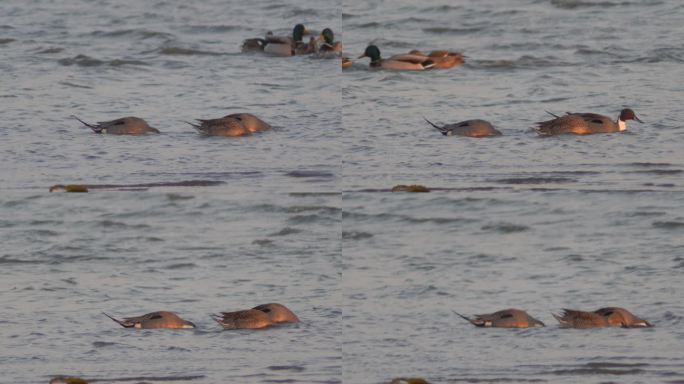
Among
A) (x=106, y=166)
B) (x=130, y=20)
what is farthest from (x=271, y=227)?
(x=130, y=20)

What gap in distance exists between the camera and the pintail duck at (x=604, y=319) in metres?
12.1

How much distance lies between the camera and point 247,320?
12133mm

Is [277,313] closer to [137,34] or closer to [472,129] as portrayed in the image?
[472,129]

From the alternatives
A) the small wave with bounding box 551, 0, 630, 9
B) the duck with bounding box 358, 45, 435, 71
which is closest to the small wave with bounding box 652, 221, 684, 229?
the duck with bounding box 358, 45, 435, 71

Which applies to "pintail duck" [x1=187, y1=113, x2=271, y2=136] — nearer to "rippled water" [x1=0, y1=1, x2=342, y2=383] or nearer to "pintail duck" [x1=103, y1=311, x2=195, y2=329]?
"rippled water" [x1=0, y1=1, x2=342, y2=383]

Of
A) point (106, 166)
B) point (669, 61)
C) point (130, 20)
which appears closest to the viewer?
point (106, 166)

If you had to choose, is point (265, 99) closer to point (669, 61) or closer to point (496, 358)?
point (669, 61)

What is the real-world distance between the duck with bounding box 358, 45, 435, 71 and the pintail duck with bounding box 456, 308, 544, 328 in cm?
772

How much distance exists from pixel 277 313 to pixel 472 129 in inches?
171

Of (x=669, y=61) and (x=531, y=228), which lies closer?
(x=531, y=228)

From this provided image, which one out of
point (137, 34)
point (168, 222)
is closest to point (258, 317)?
point (168, 222)

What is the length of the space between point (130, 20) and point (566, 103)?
8077 millimetres

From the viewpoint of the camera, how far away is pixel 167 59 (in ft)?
67.6

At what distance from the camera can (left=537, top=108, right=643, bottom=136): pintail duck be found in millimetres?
16203
